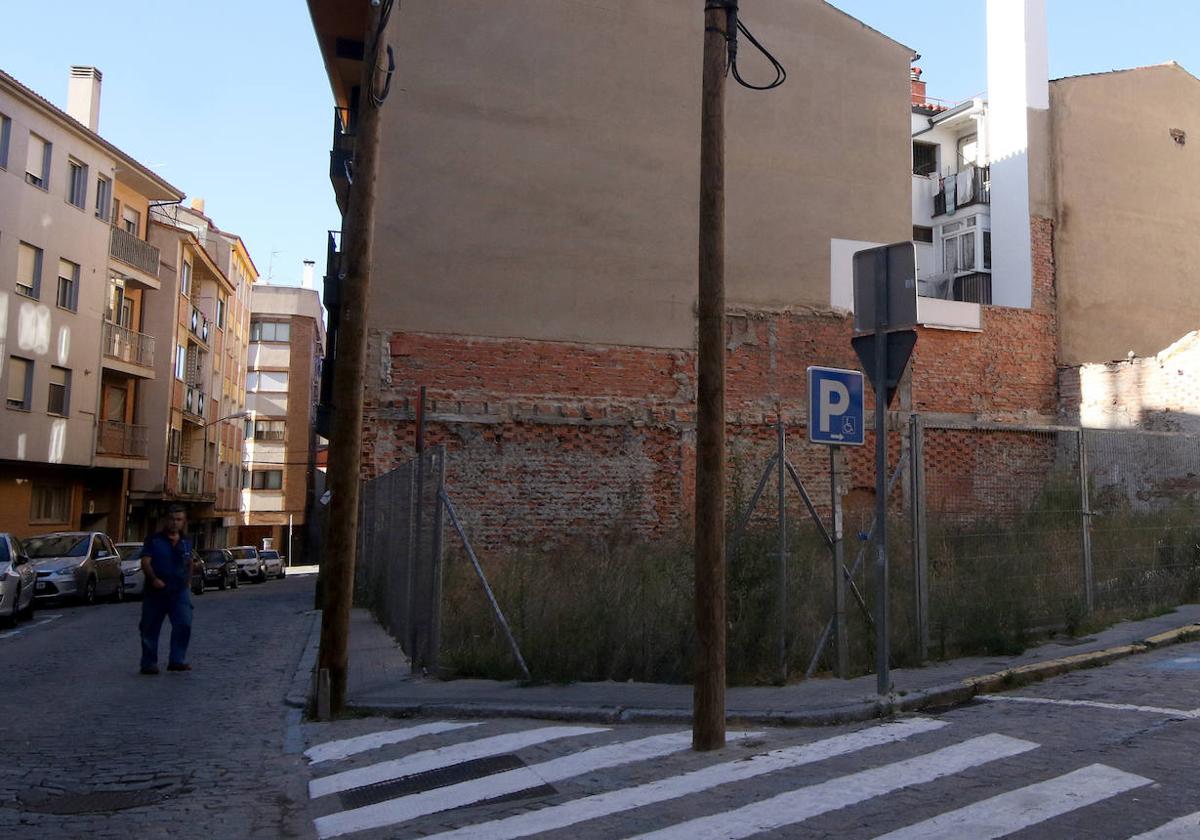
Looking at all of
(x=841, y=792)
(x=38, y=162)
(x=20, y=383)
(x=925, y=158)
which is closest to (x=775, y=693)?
(x=841, y=792)

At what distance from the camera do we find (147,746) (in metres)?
8.18

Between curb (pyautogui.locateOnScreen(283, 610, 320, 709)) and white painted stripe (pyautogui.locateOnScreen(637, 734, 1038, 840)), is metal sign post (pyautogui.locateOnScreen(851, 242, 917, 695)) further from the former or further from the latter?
curb (pyautogui.locateOnScreen(283, 610, 320, 709))

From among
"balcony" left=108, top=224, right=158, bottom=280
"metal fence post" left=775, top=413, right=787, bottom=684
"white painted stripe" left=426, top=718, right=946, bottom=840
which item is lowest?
"white painted stripe" left=426, top=718, right=946, bottom=840

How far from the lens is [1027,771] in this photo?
6.46 metres

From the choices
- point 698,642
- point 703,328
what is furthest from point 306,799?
point 703,328

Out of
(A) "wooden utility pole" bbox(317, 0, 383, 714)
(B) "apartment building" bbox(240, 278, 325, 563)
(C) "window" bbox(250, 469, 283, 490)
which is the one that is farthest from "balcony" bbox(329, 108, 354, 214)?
(C) "window" bbox(250, 469, 283, 490)

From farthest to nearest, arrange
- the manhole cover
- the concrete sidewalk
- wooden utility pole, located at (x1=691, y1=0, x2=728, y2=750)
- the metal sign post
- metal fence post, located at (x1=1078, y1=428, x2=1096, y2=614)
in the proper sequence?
metal fence post, located at (x1=1078, y1=428, x2=1096, y2=614)
the metal sign post
the concrete sidewalk
wooden utility pole, located at (x1=691, y1=0, x2=728, y2=750)
the manhole cover

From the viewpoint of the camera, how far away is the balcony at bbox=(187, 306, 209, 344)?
4695 centimetres

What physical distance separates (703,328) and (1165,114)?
26.6 metres

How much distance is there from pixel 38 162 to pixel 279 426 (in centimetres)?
3688

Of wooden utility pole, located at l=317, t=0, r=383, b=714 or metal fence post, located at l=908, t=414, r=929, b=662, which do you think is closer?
wooden utility pole, located at l=317, t=0, r=383, b=714

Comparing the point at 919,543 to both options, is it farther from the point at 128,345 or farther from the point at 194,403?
the point at 194,403

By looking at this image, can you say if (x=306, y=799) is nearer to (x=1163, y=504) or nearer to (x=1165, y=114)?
(x=1163, y=504)

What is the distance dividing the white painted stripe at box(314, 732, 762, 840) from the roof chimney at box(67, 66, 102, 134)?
41279 millimetres
